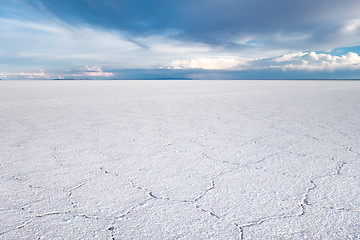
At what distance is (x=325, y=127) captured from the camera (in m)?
3.35

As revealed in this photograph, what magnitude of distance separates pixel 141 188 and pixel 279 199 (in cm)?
81

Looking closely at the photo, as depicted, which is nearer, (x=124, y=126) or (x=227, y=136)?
(x=227, y=136)

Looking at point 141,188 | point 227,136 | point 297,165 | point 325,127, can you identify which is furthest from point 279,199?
point 325,127

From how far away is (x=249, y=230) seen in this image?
111cm

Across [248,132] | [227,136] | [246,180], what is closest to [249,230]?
[246,180]

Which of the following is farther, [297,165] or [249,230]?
[297,165]

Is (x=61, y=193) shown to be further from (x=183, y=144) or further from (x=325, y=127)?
(x=325, y=127)

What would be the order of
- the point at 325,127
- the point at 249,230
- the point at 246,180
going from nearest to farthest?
the point at 249,230 < the point at 246,180 < the point at 325,127

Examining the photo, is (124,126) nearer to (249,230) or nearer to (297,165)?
(297,165)

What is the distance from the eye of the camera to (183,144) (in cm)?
254

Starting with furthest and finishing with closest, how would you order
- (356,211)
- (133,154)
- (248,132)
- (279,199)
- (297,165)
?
(248,132) < (133,154) < (297,165) < (279,199) < (356,211)

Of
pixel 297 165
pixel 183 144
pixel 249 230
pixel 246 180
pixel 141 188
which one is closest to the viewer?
pixel 249 230

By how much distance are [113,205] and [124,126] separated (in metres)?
2.18

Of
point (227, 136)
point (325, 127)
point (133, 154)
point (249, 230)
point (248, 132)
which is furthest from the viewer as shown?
point (325, 127)
